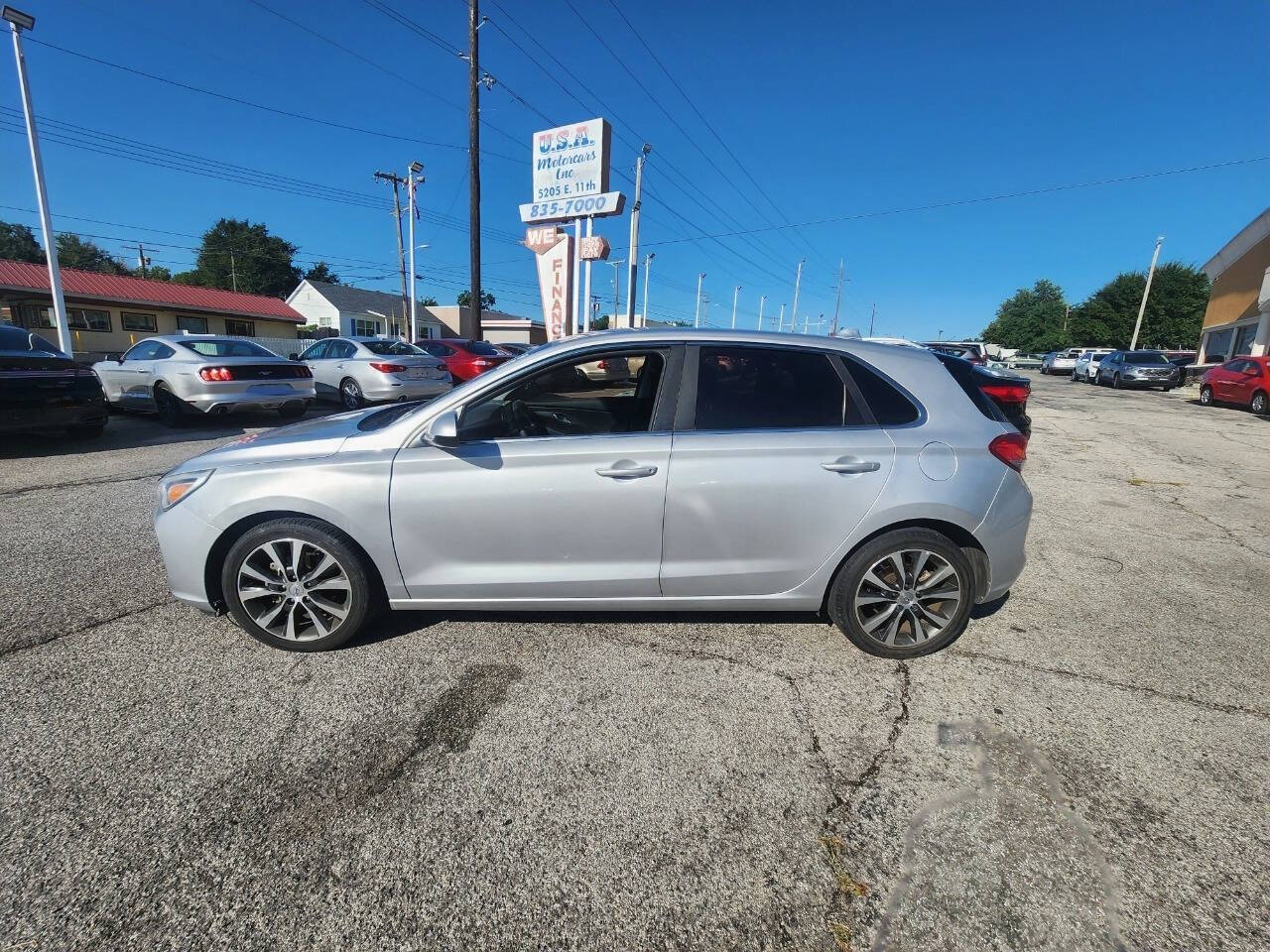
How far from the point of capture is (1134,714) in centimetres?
267

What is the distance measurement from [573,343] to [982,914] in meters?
2.69

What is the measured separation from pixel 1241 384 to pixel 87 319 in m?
49.6

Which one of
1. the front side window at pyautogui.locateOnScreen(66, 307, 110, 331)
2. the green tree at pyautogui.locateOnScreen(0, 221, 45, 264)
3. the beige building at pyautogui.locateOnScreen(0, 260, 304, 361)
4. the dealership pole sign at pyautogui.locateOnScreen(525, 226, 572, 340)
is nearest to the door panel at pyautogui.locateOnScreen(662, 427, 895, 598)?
the dealership pole sign at pyautogui.locateOnScreen(525, 226, 572, 340)

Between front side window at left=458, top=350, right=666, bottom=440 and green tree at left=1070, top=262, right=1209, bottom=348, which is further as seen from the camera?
green tree at left=1070, top=262, right=1209, bottom=348

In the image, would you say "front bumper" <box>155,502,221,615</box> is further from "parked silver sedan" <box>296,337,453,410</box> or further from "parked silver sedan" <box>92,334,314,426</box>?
"parked silver sedan" <box>296,337,453,410</box>

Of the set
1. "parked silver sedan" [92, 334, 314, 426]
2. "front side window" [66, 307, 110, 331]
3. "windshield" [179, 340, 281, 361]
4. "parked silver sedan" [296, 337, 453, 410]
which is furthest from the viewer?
"front side window" [66, 307, 110, 331]

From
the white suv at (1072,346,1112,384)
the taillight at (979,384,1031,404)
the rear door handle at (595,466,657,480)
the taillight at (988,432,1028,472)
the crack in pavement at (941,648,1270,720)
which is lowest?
the crack in pavement at (941,648,1270,720)

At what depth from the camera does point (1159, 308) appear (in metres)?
52.0

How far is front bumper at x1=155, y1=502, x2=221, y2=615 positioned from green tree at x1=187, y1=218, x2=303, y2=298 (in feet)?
273

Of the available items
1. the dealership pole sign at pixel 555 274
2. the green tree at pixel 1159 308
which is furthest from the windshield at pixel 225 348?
the green tree at pixel 1159 308

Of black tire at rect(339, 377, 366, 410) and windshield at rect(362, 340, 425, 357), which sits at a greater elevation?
windshield at rect(362, 340, 425, 357)

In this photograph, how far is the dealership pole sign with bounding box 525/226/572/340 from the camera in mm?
20438

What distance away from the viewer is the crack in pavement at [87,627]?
2.95 meters

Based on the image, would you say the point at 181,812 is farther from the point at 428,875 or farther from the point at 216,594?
the point at 216,594
